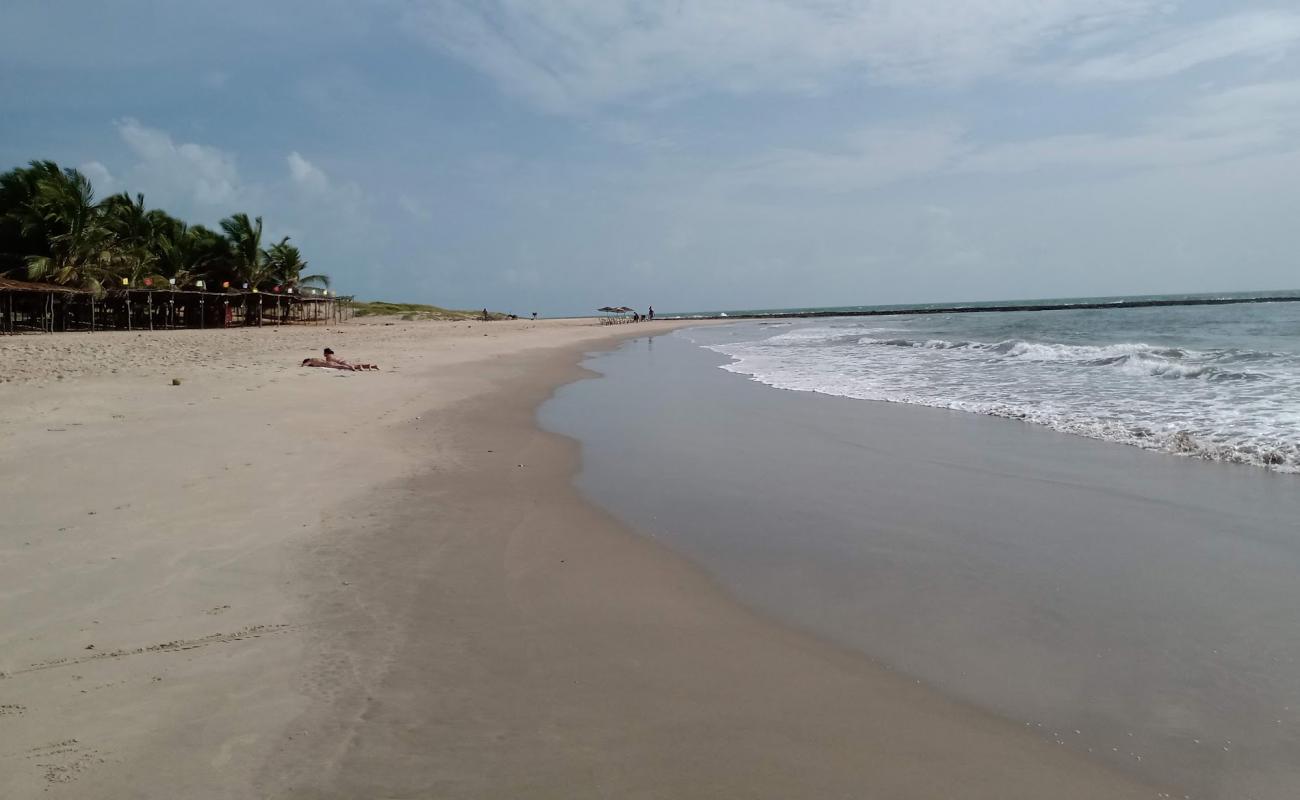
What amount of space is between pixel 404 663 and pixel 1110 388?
43.8ft

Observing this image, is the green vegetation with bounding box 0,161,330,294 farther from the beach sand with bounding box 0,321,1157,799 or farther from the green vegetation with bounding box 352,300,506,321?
the beach sand with bounding box 0,321,1157,799

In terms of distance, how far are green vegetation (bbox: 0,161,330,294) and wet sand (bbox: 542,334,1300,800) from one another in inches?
1333

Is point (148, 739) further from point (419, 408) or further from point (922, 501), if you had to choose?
point (419, 408)

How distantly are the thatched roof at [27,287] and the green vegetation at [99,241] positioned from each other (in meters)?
1.01

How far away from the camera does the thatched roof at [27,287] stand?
27.4 m

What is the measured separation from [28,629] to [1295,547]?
297 inches

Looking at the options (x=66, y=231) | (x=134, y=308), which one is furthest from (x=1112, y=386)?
(x=134, y=308)

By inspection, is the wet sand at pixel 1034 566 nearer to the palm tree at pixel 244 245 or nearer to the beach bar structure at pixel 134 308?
the beach bar structure at pixel 134 308

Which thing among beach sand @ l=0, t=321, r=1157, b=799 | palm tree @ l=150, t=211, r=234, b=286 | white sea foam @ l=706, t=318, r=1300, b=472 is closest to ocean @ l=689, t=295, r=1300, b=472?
white sea foam @ l=706, t=318, r=1300, b=472

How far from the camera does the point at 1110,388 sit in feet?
42.6

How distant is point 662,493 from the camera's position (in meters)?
6.86

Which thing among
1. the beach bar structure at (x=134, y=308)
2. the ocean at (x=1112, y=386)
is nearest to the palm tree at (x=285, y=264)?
the beach bar structure at (x=134, y=308)

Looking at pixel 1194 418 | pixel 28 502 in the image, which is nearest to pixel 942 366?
pixel 1194 418

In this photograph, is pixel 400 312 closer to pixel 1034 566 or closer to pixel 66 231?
pixel 66 231
